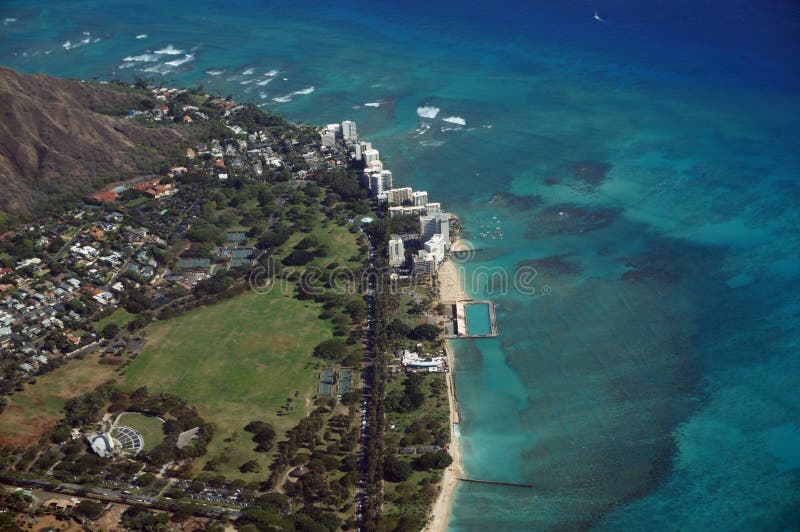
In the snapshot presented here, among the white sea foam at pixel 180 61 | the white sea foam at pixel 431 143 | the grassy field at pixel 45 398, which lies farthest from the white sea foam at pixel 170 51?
the grassy field at pixel 45 398

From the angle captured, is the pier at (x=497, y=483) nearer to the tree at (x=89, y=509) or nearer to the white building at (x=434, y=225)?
the tree at (x=89, y=509)

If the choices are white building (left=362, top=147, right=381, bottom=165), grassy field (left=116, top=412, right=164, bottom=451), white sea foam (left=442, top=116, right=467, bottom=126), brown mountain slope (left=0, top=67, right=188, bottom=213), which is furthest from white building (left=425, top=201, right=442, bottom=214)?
grassy field (left=116, top=412, right=164, bottom=451)

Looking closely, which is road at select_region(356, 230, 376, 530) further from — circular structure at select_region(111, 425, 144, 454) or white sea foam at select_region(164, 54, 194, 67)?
white sea foam at select_region(164, 54, 194, 67)

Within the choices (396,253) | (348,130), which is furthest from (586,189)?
(348,130)

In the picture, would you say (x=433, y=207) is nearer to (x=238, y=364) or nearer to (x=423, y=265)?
(x=423, y=265)

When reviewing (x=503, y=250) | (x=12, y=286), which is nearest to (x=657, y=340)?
(x=503, y=250)

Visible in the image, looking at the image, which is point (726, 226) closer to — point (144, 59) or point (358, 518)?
point (358, 518)
